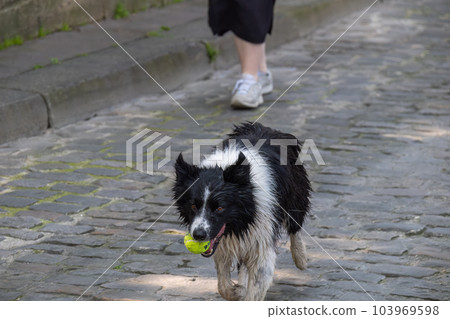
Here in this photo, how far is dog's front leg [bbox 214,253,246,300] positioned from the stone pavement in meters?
0.11

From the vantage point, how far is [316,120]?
727 cm

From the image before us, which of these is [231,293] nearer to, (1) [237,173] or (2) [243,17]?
(1) [237,173]

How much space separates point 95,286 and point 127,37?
538cm

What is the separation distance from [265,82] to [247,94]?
56 cm

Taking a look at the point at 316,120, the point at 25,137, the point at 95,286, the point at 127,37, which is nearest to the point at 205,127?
the point at 316,120

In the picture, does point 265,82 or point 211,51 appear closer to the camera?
point 265,82

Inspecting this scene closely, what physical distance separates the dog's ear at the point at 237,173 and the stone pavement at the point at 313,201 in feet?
1.95

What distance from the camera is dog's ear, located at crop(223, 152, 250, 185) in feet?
12.2

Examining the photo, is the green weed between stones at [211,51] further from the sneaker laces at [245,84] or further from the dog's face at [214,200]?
A: the dog's face at [214,200]

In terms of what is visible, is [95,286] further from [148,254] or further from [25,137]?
[25,137]

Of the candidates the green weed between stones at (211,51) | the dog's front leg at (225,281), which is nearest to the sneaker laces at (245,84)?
the green weed between stones at (211,51)

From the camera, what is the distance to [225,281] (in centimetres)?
390

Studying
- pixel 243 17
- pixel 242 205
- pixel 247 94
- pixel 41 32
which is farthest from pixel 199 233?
pixel 41 32

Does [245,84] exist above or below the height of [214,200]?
below
